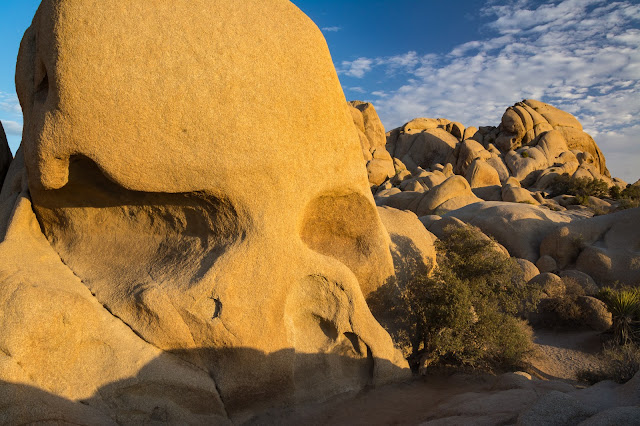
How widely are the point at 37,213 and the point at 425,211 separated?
16.1m

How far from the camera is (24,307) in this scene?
4.27 metres

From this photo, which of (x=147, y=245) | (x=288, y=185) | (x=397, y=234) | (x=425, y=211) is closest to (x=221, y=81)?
(x=288, y=185)

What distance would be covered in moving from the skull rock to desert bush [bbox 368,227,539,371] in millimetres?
1044

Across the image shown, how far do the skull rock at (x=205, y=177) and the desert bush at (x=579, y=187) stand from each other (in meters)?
25.2

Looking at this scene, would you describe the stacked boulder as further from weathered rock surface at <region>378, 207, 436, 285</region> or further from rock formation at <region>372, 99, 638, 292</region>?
weathered rock surface at <region>378, 207, 436, 285</region>

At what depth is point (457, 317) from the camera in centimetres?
693

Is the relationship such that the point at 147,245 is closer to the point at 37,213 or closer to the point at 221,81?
the point at 37,213

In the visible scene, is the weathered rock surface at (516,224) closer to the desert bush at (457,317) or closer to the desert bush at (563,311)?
the desert bush at (563,311)

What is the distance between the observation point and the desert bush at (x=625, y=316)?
8.80 m

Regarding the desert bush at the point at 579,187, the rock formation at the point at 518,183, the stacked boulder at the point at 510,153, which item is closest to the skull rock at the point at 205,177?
the rock formation at the point at 518,183

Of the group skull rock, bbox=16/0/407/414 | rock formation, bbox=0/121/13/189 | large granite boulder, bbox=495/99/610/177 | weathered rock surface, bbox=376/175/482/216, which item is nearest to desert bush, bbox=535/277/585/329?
skull rock, bbox=16/0/407/414

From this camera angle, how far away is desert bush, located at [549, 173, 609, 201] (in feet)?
88.8

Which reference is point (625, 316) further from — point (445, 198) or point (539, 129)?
point (539, 129)

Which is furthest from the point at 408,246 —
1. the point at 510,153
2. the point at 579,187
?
the point at 510,153
